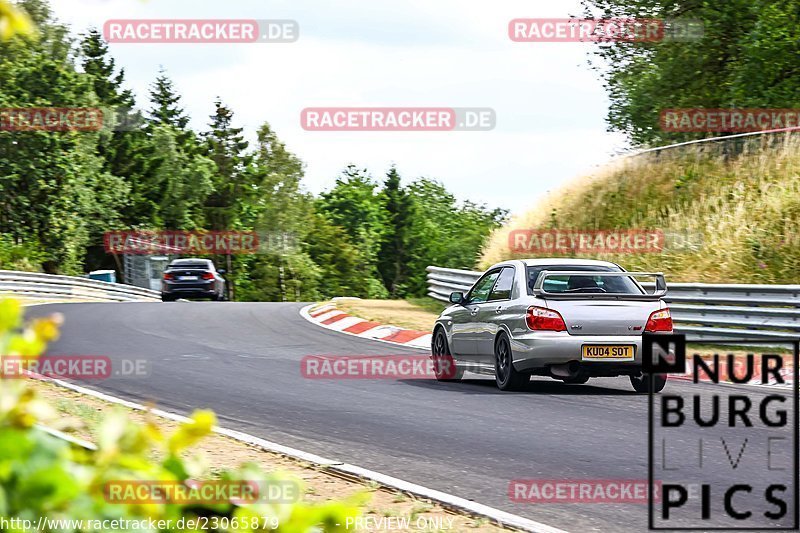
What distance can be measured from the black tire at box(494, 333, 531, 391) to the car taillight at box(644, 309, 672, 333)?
1477 mm

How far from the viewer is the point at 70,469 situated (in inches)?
71.7

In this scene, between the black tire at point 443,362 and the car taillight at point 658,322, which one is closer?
the car taillight at point 658,322

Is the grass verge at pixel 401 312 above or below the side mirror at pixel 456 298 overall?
below

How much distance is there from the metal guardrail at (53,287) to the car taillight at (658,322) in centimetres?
2878

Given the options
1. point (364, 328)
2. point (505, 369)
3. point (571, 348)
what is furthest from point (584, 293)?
point (364, 328)

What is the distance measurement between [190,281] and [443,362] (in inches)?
957

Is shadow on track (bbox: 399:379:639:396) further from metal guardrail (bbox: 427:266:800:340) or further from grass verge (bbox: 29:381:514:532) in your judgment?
grass verge (bbox: 29:381:514:532)

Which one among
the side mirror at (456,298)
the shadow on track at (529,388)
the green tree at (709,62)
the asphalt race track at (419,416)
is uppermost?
the green tree at (709,62)

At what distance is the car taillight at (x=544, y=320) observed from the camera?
39.7ft

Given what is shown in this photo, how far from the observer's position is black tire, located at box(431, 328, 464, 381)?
14508 mm

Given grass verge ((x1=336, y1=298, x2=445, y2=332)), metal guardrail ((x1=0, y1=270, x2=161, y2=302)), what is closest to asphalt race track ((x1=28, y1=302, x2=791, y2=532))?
grass verge ((x1=336, y1=298, x2=445, y2=332))

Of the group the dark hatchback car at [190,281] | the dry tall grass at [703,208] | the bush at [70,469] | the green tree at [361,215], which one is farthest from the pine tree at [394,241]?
the bush at [70,469]

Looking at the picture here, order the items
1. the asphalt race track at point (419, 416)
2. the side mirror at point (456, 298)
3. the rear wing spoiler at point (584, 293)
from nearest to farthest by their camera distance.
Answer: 1. the asphalt race track at point (419, 416)
2. the rear wing spoiler at point (584, 293)
3. the side mirror at point (456, 298)

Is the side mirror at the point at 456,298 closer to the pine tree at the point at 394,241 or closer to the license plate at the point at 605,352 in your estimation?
the license plate at the point at 605,352
